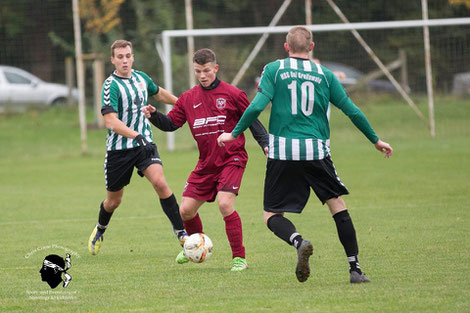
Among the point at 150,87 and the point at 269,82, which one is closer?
the point at 269,82

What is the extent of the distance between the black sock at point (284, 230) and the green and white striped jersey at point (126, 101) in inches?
91.4

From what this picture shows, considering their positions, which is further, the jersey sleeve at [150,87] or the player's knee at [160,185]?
the jersey sleeve at [150,87]

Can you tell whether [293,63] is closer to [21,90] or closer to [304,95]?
[304,95]

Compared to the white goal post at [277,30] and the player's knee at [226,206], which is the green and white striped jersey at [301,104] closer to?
the player's knee at [226,206]

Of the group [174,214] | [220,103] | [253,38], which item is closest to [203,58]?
[220,103]

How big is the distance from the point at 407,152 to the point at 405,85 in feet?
14.4

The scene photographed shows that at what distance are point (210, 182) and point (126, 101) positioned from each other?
150 centimetres

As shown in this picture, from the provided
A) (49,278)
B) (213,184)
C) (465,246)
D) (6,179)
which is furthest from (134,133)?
(6,179)

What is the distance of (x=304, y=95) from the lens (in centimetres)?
588

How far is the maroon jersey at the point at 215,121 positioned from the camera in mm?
6809

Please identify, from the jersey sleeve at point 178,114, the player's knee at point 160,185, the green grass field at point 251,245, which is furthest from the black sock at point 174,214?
the jersey sleeve at point 178,114

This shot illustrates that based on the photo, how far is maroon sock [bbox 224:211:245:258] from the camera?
6676 mm

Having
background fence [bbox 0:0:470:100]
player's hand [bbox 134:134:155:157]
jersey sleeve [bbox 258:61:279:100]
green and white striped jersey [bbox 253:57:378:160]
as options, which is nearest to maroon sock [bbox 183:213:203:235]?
player's hand [bbox 134:134:155:157]

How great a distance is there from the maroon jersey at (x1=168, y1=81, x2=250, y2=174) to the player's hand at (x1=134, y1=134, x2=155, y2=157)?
0.49 meters
